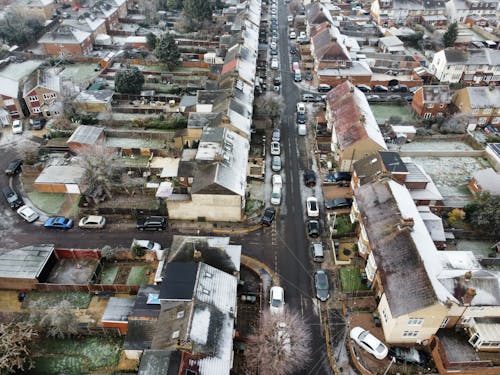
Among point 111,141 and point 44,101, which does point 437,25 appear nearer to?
point 111,141

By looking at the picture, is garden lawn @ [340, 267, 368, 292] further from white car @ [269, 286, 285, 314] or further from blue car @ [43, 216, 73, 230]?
blue car @ [43, 216, 73, 230]

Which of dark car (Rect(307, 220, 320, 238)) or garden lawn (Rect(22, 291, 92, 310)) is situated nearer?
garden lawn (Rect(22, 291, 92, 310))

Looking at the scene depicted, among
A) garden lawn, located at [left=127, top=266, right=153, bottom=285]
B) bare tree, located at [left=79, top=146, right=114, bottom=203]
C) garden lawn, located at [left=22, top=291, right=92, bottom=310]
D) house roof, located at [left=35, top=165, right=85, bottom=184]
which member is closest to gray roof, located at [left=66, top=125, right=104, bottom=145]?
house roof, located at [left=35, top=165, right=85, bottom=184]

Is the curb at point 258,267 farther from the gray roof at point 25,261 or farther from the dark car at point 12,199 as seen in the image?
the dark car at point 12,199

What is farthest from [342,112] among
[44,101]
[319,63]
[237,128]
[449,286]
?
[44,101]

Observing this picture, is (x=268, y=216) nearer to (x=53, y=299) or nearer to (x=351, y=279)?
(x=351, y=279)

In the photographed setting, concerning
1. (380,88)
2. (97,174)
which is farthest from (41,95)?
(380,88)
